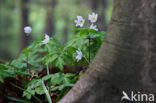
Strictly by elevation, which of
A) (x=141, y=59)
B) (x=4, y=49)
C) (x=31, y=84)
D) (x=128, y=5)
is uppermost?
(x=128, y=5)

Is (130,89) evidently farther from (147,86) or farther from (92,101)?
(92,101)

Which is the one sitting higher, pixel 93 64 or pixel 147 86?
pixel 93 64

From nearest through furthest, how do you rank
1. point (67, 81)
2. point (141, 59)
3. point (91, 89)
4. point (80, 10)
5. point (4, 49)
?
1. point (141, 59)
2. point (91, 89)
3. point (67, 81)
4. point (80, 10)
5. point (4, 49)

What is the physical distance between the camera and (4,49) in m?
20.8

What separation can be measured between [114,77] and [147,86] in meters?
0.20

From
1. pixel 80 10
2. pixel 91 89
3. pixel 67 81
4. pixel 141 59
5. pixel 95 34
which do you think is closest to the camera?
pixel 141 59

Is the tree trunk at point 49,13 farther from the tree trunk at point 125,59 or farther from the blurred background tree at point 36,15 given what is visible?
the tree trunk at point 125,59

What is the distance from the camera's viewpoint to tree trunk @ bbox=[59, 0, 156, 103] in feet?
4.42

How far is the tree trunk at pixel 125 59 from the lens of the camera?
4.42 ft

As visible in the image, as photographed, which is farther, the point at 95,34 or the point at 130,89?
the point at 95,34

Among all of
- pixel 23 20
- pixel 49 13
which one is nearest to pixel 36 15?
pixel 23 20

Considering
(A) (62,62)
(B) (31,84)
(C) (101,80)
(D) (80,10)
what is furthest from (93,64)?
(D) (80,10)

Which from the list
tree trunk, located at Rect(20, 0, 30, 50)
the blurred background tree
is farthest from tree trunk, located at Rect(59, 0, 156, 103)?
tree trunk, located at Rect(20, 0, 30, 50)

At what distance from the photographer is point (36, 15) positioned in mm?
16469
